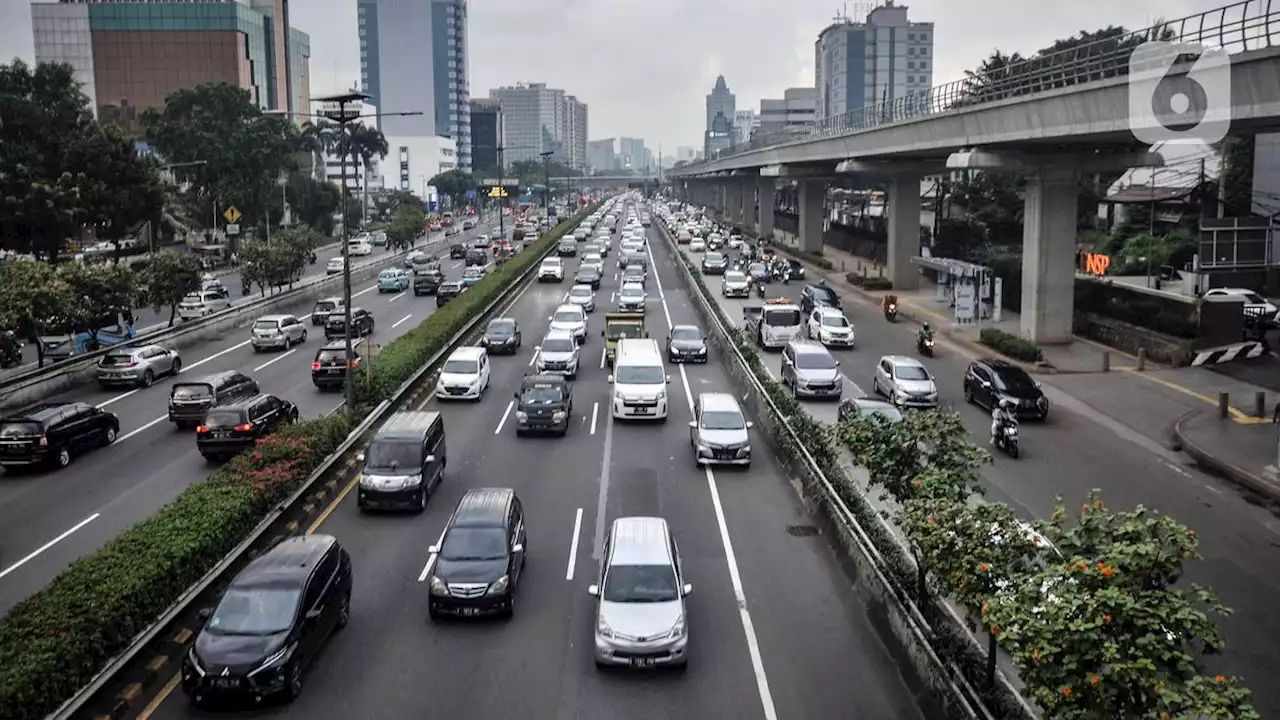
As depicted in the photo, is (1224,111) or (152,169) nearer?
(1224,111)

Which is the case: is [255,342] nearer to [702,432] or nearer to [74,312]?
[74,312]

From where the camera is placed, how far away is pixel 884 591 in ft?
53.2

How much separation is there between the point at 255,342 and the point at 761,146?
196ft

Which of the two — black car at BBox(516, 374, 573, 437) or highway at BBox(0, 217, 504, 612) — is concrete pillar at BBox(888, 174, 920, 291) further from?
black car at BBox(516, 374, 573, 437)

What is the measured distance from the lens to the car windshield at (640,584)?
1498 centimetres

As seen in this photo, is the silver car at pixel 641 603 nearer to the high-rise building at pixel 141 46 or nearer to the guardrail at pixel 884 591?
the guardrail at pixel 884 591

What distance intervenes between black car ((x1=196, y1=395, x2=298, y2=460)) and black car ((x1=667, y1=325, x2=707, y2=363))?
17219mm

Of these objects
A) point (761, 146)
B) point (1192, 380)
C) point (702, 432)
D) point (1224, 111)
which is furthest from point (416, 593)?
point (761, 146)

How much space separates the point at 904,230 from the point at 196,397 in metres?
45.2

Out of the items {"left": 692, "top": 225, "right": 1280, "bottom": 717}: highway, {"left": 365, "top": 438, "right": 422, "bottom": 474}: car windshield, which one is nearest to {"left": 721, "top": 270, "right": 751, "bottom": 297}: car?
{"left": 692, "top": 225, "right": 1280, "bottom": 717}: highway

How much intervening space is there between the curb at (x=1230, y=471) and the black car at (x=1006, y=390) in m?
3.58

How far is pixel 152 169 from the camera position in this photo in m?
58.1

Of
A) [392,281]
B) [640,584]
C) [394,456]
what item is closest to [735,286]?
[392,281]

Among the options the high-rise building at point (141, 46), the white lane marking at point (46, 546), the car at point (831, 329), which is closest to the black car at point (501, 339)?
the car at point (831, 329)
